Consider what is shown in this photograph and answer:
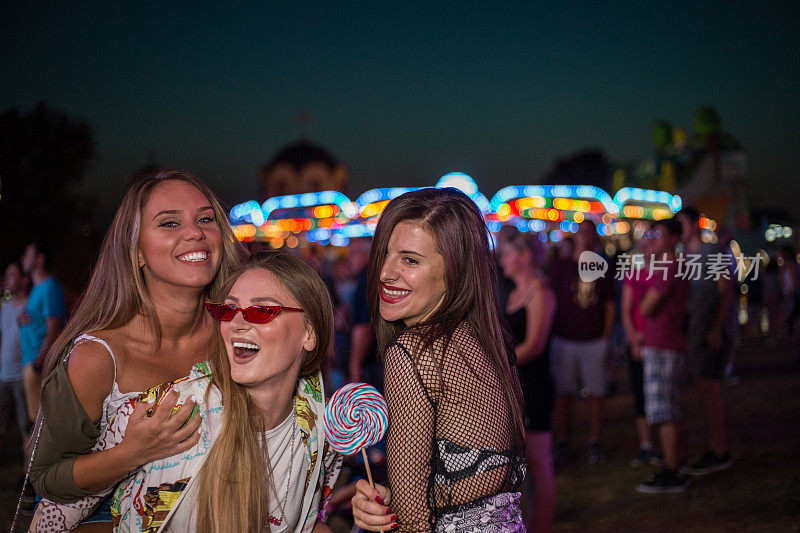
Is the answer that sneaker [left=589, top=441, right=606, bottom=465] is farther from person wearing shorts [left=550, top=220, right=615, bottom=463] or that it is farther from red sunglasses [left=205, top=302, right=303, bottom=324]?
red sunglasses [left=205, top=302, right=303, bottom=324]

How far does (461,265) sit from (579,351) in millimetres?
4959

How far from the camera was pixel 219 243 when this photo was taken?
9.34ft

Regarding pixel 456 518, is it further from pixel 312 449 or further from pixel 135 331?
pixel 135 331

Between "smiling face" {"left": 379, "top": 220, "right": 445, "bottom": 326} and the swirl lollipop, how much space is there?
328 mm

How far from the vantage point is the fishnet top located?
2.22m

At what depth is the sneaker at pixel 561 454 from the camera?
6.90 meters

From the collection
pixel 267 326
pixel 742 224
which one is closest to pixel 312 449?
pixel 267 326

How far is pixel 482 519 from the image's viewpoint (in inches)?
88.5

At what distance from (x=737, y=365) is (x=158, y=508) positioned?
1206cm

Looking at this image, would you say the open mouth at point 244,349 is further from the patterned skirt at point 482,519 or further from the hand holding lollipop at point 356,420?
the patterned skirt at point 482,519

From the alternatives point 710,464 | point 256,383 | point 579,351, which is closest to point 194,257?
point 256,383

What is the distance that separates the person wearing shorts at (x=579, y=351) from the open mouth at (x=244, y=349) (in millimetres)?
5320

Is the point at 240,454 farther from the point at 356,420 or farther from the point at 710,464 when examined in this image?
the point at 710,464

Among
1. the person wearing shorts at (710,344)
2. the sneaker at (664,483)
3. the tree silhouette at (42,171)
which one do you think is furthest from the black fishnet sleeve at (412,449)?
the tree silhouette at (42,171)
